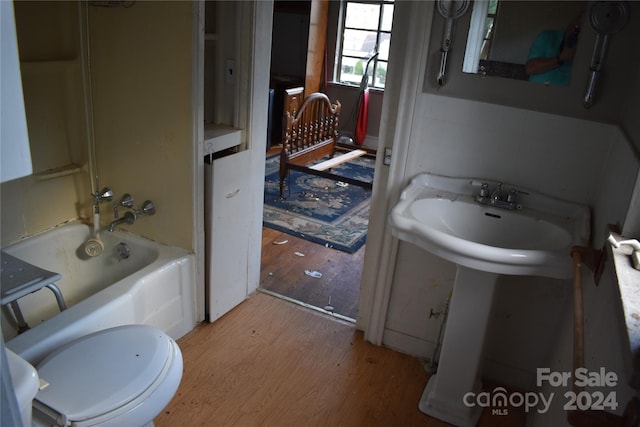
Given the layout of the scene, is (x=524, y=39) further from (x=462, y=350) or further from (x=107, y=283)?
(x=107, y=283)

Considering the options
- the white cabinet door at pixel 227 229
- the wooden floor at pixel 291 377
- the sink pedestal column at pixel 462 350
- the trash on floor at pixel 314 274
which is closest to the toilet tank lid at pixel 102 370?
the wooden floor at pixel 291 377

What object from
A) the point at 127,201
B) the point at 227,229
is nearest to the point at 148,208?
the point at 127,201

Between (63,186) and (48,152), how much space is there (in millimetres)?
172

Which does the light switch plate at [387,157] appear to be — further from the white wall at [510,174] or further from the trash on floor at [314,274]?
the trash on floor at [314,274]

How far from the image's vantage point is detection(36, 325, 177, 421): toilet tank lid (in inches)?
54.3

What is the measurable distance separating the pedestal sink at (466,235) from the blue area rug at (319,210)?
4.72 ft

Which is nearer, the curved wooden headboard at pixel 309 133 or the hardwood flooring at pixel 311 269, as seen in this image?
the hardwood flooring at pixel 311 269

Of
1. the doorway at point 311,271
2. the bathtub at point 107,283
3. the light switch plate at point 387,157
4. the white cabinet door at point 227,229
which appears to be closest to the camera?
the bathtub at point 107,283

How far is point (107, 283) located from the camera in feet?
7.84

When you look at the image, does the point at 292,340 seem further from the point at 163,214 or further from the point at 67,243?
the point at 67,243

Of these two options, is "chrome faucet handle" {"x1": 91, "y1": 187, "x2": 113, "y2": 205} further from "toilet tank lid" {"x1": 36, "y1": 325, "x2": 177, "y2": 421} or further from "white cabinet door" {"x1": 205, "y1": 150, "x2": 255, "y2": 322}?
"toilet tank lid" {"x1": 36, "y1": 325, "x2": 177, "y2": 421}

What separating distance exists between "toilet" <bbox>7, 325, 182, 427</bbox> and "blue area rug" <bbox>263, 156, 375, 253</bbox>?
190cm

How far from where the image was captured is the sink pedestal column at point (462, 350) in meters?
1.81

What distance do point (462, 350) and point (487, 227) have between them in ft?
1.56
